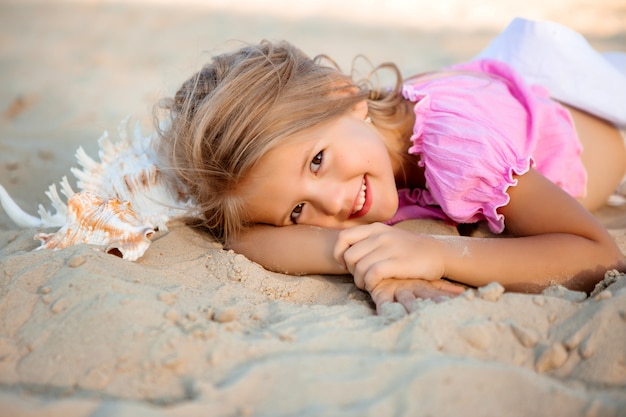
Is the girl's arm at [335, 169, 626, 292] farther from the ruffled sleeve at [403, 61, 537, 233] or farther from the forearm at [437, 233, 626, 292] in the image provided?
the ruffled sleeve at [403, 61, 537, 233]

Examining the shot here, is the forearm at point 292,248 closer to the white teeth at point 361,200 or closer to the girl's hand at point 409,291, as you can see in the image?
the white teeth at point 361,200

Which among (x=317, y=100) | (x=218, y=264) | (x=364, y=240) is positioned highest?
(x=317, y=100)

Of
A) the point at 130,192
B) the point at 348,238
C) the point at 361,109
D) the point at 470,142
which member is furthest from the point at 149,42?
the point at 348,238

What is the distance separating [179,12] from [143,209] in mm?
5284

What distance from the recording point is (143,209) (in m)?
2.77

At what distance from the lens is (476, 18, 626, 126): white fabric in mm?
3342

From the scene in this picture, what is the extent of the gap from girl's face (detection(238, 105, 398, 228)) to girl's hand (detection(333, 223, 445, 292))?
274 mm

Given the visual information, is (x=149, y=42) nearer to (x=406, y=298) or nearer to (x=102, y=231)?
(x=102, y=231)

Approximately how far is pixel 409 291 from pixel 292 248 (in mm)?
603

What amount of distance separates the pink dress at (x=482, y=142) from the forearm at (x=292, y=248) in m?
0.56

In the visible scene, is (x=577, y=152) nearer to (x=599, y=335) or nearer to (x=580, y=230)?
(x=580, y=230)

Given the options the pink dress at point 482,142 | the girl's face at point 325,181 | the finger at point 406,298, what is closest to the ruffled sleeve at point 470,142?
the pink dress at point 482,142

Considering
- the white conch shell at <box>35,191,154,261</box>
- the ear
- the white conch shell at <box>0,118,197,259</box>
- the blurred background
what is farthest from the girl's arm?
the blurred background

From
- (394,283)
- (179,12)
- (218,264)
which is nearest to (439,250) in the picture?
(394,283)
